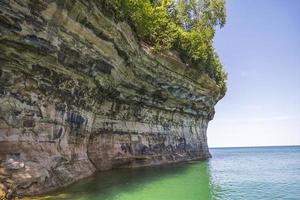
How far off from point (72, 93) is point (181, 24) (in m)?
17.9

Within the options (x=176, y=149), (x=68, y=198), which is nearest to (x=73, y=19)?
(x=68, y=198)

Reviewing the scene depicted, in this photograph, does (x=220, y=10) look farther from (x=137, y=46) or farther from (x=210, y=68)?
(x=137, y=46)

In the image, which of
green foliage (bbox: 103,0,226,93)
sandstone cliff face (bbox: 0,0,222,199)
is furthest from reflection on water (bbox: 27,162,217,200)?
green foliage (bbox: 103,0,226,93)

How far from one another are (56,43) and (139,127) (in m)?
12.5

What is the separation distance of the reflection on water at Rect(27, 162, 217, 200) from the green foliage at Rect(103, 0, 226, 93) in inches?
347

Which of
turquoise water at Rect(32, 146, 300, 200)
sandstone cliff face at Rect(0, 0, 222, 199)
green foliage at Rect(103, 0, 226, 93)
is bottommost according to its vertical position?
turquoise water at Rect(32, 146, 300, 200)

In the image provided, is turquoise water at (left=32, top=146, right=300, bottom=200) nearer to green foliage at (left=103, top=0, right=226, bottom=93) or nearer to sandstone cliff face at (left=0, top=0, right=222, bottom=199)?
sandstone cliff face at (left=0, top=0, right=222, bottom=199)

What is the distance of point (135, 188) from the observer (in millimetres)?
14672

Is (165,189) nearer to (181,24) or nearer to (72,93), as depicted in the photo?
(72,93)

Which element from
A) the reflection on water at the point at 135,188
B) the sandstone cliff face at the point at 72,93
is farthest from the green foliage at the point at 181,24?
the reflection on water at the point at 135,188

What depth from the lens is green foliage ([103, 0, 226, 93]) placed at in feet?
63.5

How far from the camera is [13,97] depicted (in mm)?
12000

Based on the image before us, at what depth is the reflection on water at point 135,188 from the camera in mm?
12438

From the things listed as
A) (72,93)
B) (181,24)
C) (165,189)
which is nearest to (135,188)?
(165,189)
